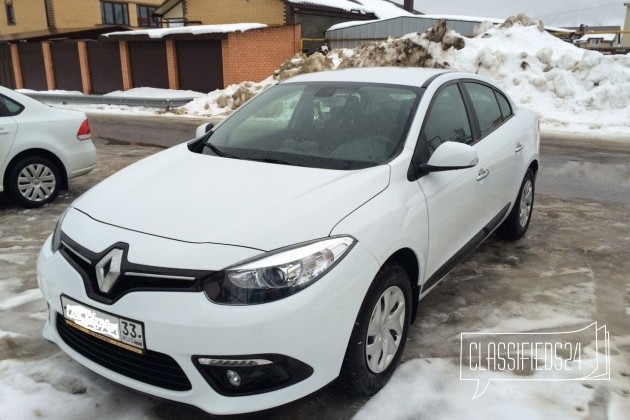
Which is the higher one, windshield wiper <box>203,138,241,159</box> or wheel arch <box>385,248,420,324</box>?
windshield wiper <box>203,138,241,159</box>

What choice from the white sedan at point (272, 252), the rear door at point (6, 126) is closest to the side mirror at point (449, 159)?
the white sedan at point (272, 252)

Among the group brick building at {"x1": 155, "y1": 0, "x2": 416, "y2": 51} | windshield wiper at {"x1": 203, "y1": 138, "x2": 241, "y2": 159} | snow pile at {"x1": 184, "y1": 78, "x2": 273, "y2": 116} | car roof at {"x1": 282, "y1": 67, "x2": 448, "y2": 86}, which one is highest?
brick building at {"x1": 155, "y1": 0, "x2": 416, "y2": 51}

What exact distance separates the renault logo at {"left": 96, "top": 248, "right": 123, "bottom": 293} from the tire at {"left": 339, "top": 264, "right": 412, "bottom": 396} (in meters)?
1.09

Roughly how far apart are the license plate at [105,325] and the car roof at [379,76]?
2.31 m

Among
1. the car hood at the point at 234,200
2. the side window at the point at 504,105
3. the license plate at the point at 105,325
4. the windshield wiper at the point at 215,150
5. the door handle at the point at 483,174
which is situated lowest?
the license plate at the point at 105,325

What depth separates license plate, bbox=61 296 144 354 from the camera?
2.36 metres

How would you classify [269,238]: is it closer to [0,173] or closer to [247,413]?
[247,413]

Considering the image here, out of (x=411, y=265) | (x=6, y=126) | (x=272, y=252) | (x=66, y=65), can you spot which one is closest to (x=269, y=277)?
(x=272, y=252)

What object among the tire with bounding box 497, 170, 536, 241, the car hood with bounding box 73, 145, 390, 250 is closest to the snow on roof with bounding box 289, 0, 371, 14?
the tire with bounding box 497, 170, 536, 241

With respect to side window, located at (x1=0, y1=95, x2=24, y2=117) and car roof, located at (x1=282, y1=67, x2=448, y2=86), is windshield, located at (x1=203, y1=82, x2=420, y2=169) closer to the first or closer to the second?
car roof, located at (x1=282, y1=67, x2=448, y2=86)

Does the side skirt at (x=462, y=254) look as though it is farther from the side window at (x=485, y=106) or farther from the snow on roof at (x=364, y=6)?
the snow on roof at (x=364, y=6)

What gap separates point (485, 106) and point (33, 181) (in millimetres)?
4974

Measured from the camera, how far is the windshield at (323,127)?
10.7 ft

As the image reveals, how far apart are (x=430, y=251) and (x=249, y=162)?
1.18 m
